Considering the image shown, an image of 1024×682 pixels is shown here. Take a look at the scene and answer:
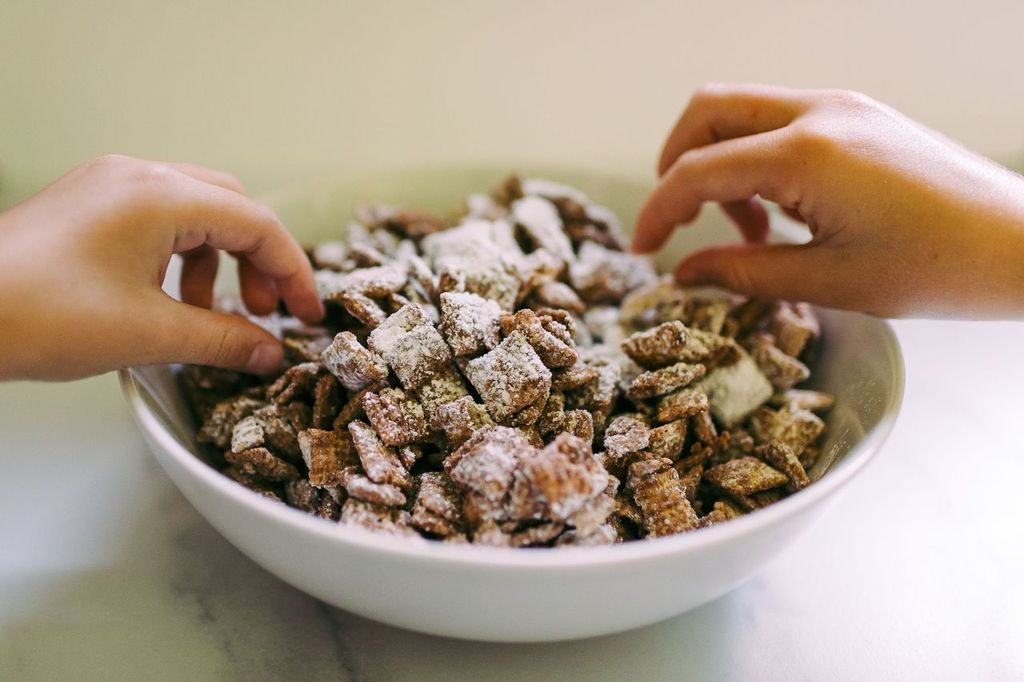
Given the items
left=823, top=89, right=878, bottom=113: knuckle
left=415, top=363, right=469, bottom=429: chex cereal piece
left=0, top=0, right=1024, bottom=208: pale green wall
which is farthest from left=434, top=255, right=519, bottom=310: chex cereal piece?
left=0, top=0, right=1024, bottom=208: pale green wall

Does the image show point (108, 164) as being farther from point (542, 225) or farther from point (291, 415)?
point (542, 225)

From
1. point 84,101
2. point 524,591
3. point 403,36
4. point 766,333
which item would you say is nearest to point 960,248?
point 766,333

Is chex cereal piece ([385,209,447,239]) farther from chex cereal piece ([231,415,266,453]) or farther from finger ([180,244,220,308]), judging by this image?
chex cereal piece ([231,415,266,453])

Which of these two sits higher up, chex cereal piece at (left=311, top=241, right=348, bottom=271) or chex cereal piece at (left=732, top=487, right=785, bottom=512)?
chex cereal piece at (left=311, top=241, right=348, bottom=271)

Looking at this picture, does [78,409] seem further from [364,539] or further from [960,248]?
[960,248]

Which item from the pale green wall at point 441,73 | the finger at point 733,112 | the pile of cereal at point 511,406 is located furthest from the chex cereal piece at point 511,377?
the pale green wall at point 441,73

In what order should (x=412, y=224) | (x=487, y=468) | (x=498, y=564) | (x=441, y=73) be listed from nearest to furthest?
1. (x=498, y=564)
2. (x=487, y=468)
3. (x=412, y=224)
4. (x=441, y=73)

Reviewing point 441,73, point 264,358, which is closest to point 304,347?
point 264,358
